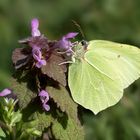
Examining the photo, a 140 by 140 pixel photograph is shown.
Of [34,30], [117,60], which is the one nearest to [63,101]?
[34,30]

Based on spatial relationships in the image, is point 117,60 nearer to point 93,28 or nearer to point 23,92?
point 23,92

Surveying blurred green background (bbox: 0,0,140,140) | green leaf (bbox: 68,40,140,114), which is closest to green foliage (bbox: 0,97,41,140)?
green leaf (bbox: 68,40,140,114)

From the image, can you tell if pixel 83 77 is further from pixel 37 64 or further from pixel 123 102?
pixel 123 102

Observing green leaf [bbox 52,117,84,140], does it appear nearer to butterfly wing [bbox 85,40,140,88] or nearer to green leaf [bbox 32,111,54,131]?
green leaf [bbox 32,111,54,131]

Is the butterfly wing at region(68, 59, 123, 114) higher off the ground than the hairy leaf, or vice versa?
the hairy leaf

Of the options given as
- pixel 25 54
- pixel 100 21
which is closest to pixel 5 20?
pixel 100 21

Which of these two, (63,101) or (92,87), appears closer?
(63,101)

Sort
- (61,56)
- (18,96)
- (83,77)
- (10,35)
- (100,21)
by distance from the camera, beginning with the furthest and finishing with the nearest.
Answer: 1. (10,35)
2. (100,21)
3. (83,77)
4. (61,56)
5. (18,96)
